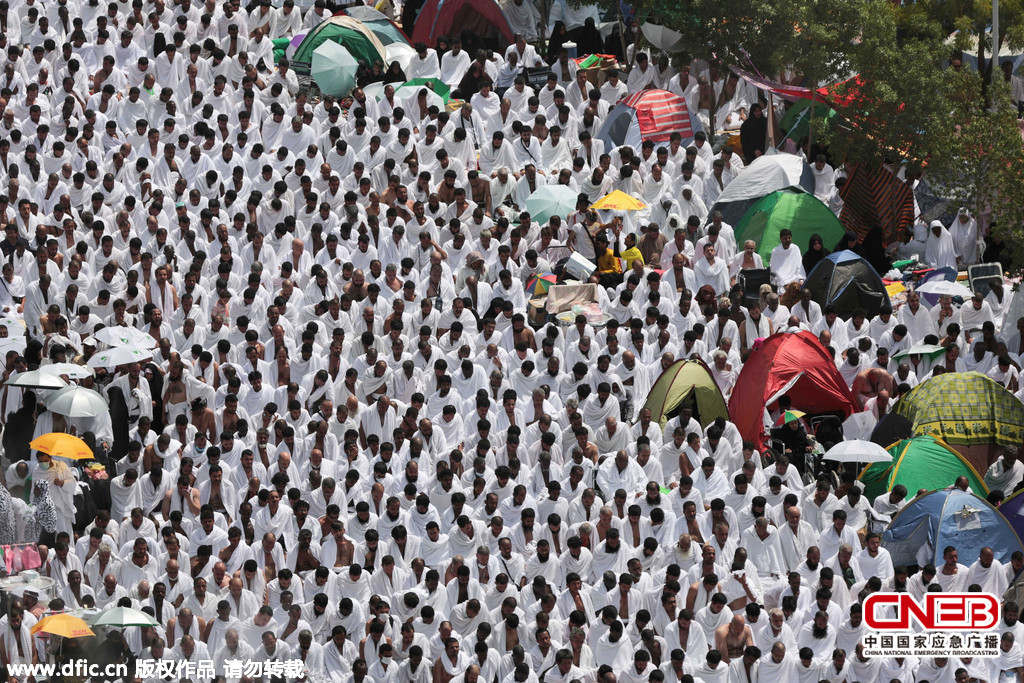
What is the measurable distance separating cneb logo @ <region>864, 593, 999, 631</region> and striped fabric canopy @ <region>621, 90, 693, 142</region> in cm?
1027

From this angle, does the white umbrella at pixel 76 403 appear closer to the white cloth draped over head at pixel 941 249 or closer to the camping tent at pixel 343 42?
the camping tent at pixel 343 42

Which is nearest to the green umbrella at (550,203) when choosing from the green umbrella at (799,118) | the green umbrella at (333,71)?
the green umbrella at (799,118)

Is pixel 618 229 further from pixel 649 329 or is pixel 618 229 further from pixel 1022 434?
pixel 1022 434

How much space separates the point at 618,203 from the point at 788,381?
413cm

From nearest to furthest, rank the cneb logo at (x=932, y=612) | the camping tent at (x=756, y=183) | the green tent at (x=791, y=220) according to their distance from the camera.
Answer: the cneb logo at (x=932, y=612)
the green tent at (x=791, y=220)
the camping tent at (x=756, y=183)

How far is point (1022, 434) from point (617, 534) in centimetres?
533

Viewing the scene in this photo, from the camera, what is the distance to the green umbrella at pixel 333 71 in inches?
1272

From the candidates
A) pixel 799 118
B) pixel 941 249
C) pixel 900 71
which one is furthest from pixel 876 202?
pixel 799 118

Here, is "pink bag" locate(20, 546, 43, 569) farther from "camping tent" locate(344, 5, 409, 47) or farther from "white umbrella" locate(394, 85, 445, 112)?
"camping tent" locate(344, 5, 409, 47)

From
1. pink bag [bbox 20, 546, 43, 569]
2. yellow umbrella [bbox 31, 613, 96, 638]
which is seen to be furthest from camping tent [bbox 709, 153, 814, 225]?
yellow umbrella [bbox 31, 613, 96, 638]

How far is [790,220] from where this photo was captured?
1145 inches

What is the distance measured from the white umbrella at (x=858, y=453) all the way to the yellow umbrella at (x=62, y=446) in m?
7.71

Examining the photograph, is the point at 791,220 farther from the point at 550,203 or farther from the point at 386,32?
the point at 386,32

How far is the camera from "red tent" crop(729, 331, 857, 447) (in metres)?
25.4
